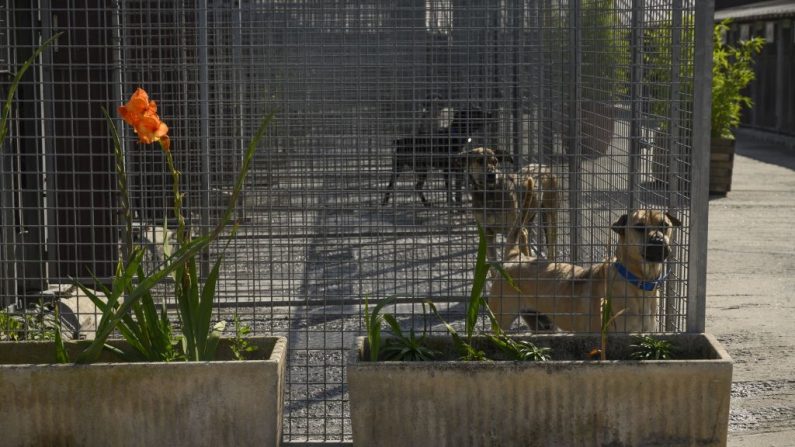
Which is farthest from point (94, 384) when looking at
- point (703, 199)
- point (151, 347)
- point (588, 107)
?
point (588, 107)

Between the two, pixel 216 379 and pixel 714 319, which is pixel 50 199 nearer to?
pixel 216 379

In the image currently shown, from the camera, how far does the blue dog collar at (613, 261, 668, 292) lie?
4.75 metres

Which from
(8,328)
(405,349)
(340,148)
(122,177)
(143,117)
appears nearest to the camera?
(143,117)

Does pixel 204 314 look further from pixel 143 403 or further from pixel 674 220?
pixel 674 220

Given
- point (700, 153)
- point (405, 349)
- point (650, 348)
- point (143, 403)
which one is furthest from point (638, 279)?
point (143, 403)

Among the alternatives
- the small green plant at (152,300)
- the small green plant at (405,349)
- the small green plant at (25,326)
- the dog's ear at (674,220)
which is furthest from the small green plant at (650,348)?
the small green plant at (25,326)

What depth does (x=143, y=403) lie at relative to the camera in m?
4.11

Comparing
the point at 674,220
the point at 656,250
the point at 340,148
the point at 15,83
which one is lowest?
the point at 656,250

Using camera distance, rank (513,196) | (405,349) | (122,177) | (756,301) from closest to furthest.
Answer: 1. (122,177)
2. (405,349)
3. (513,196)
4. (756,301)

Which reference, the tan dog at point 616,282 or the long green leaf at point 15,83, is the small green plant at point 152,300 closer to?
the long green leaf at point 15,83

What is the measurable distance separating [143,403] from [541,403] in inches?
54.8

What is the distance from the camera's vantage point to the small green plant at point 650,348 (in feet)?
14.3

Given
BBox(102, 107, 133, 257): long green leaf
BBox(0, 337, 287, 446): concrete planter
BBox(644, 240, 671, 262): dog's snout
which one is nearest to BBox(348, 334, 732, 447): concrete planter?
BBox(0, 337, 287, 446): concrete planter

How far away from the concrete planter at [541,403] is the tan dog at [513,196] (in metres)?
0.76
